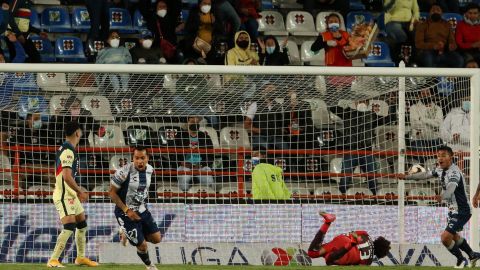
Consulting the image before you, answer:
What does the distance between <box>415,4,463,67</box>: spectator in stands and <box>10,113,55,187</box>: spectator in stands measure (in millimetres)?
7433

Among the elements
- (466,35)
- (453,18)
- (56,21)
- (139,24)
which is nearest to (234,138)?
(139,24)

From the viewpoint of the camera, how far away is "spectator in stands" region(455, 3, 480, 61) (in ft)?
76.2

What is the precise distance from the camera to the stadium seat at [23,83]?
678 inches

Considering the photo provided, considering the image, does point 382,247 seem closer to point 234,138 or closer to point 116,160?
point 234,138

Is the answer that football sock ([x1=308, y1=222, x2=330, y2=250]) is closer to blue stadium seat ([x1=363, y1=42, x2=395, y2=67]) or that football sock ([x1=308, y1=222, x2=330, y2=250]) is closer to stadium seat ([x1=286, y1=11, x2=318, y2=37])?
blue stadium seat ([x1=363, y1=42, x2=395, y2=67])

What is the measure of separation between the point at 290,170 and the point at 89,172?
2.88 m

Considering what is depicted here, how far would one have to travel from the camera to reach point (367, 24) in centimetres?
2298

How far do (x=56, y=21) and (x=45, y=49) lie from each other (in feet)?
2.53

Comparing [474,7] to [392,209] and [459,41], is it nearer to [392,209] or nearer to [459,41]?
[459,41]

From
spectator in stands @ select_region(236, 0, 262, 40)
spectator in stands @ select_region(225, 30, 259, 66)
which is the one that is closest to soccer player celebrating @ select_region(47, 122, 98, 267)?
spectator in stands @ select_region(225, 30, 259, 66)

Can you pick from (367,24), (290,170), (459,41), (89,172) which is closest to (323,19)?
(367,24)

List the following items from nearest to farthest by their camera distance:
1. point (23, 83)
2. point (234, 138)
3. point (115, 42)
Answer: point (23, 83) < point (234, 138) < point (115, 42)

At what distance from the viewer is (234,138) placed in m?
18.5

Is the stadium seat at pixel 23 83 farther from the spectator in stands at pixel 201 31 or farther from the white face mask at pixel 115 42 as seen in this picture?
the spectator in stands at pixel 201 31
